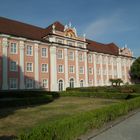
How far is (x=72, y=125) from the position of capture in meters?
7.97

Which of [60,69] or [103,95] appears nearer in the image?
[103,95]

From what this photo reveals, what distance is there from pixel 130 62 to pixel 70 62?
3130 centimetres

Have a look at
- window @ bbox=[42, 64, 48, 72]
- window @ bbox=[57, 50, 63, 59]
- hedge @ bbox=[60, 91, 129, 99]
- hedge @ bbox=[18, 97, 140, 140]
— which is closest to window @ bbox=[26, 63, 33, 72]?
window @ bbox=[42, 64, 48, 72]

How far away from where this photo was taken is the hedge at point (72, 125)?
615 cm

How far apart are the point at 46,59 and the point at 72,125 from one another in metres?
33.1

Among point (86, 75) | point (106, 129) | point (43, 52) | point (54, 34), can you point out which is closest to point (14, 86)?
point (43, 52)

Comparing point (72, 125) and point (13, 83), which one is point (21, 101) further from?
point (13, 83)

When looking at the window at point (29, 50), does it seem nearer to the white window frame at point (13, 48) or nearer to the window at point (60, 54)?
the white window frame at point (13, 48)

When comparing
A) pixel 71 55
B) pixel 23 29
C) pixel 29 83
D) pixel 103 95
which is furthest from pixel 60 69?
pixel 103 95

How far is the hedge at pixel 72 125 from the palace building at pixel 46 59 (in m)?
24.6

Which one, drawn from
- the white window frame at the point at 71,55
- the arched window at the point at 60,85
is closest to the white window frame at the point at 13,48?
the arched window at the point at 60,85

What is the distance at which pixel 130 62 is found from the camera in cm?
6862

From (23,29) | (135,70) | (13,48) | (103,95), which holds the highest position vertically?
(23,29)

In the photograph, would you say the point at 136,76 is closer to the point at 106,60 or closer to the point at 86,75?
the point at 106,60
